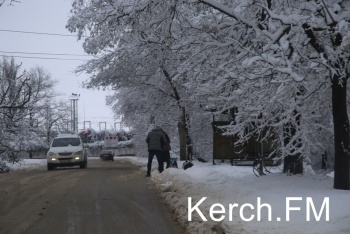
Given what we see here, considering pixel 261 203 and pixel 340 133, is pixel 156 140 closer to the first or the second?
pixel 340 133

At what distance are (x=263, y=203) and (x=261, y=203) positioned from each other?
1.9 inches

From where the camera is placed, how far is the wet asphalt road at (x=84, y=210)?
8.34 meters

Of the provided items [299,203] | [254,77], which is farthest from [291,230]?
[254,77]

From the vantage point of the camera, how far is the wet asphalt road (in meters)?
Answer: 8.34

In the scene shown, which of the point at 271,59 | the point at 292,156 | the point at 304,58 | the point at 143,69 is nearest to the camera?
the point at 271,59

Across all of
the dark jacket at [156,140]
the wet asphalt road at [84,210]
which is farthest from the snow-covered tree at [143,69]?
the wet asphalt road at [84,210]

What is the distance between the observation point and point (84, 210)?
10.0 m

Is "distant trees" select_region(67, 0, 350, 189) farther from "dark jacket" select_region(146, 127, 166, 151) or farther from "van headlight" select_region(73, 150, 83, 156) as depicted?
"van headlight" select_region(73, 150, 83, 156)

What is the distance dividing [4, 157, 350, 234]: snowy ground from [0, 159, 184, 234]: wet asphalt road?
1.53 ft

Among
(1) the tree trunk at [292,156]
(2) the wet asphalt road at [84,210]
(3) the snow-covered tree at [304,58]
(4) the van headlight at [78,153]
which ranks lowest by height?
(2) the wet asphalt road at [84,210]

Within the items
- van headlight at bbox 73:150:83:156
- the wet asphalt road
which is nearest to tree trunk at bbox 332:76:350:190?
the wet asphalt road

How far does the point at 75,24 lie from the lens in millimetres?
19422

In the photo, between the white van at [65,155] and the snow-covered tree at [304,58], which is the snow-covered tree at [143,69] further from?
the snow-covered tree at [304,58]

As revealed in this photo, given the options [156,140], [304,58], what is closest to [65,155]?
[156,140]
